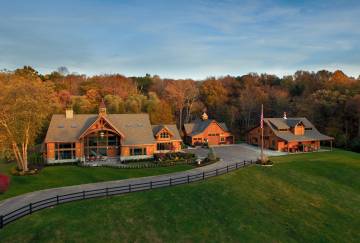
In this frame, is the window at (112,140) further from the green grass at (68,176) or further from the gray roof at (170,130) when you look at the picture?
the gray roof at (170,130)

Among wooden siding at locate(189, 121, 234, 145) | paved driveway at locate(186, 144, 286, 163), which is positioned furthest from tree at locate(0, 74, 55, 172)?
wooden siding at locate(189, 121, 234, 145)

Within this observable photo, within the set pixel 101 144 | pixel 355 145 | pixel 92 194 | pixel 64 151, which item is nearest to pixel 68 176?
pixel 92 194

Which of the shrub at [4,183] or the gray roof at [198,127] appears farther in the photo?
the gray roof at [198,127]

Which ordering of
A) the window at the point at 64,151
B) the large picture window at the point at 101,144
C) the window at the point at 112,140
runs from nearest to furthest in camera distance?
the window at the point at 64,151
the large picture window at the point at 101,144
the window at the point at 112,140

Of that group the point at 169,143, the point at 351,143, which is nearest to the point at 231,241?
the point at 169,143

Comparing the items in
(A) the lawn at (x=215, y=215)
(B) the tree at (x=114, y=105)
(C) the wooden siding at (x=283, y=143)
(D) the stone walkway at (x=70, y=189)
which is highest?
(B) the tree at (x=114, y=105)

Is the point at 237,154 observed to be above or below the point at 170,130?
below

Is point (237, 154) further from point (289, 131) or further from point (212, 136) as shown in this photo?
point (289, 131)

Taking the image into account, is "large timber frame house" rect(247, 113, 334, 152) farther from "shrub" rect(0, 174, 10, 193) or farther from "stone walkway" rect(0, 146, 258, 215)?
"shrub" rect(0, 174, 10, 193)

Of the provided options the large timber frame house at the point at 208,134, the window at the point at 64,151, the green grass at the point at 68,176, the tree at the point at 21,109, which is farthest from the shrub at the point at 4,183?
the large timber frame house at the point at 208,134
